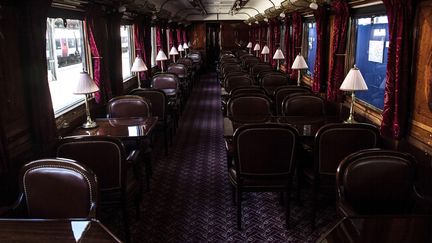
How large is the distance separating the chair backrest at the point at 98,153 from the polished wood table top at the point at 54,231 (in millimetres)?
929

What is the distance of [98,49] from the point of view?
18.5 feet

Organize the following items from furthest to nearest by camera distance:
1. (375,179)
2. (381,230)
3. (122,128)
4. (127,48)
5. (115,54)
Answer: (127,48) < (115,54) < (122,128) < (375,179) < (381,230)

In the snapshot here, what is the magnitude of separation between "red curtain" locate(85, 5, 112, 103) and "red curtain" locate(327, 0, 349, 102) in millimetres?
3377

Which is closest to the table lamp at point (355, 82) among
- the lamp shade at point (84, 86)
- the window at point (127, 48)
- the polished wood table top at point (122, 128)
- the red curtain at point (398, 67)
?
the red curtain at point (398, 67)

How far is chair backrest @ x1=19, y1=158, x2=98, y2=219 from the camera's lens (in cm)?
236

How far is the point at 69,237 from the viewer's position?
1874 millimetres

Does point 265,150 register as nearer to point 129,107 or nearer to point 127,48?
point 129,107

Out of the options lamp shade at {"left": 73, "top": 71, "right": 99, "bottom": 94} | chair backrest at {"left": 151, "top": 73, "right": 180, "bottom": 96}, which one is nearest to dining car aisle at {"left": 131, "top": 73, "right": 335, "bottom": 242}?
lamp shade at {"left": 73, "top": 71, "right": 99, "bottom": 94}

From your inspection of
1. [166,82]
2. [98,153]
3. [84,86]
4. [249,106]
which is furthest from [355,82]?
[166,82]

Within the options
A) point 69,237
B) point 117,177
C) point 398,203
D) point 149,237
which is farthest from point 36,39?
point 398,203

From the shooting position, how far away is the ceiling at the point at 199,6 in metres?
5.93

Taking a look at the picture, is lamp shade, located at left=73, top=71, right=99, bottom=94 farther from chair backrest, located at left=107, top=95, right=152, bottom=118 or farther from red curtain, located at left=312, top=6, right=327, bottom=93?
red curtain, located at left=312, top=6, right=327, bottom=93

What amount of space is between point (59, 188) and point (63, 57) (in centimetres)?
327

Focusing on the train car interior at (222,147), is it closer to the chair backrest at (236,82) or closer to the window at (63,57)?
the window at (63,57)
